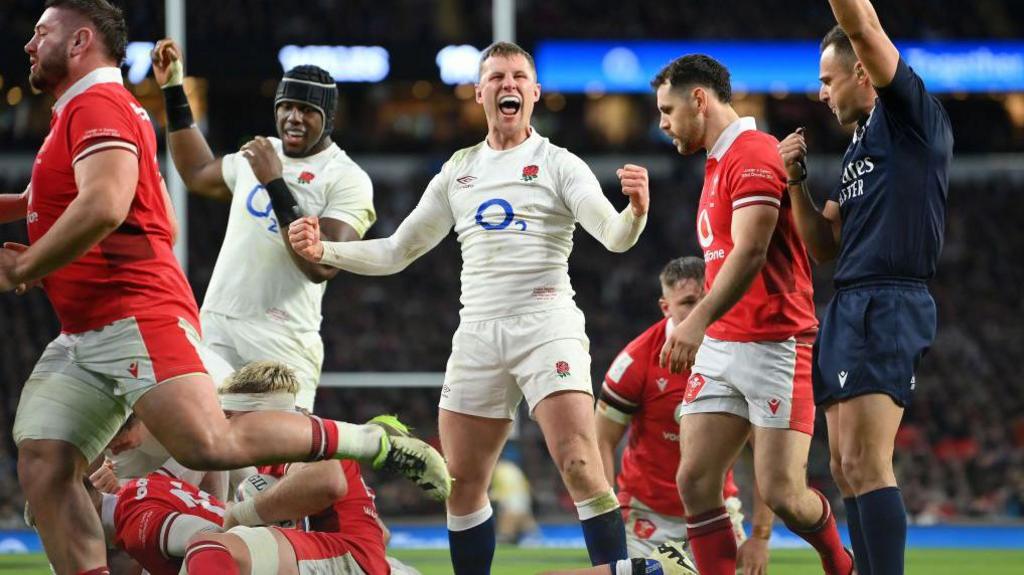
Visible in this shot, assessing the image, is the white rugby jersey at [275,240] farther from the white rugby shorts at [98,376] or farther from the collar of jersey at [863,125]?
the collar of jersey at [863,125]

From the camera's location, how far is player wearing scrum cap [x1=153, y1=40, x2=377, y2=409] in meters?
6.09

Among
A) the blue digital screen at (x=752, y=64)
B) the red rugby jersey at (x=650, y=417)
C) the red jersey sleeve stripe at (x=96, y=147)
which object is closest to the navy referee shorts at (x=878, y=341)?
the red rugby jersey at (x=650, y=417)

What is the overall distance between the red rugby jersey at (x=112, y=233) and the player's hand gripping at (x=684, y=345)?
5.45ft

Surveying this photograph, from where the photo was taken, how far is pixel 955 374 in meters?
Result: 17.9

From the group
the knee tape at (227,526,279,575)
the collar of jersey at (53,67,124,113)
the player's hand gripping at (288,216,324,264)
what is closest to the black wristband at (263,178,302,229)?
the player's hand gripping at (288,216,324,264)

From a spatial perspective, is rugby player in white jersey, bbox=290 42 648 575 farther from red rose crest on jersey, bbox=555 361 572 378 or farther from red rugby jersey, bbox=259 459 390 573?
red rugby jersey, bbox=259 459 390 573

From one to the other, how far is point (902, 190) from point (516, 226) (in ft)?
5.03

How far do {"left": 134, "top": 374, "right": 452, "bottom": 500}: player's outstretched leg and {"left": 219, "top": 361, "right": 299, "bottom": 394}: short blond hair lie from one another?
41cm

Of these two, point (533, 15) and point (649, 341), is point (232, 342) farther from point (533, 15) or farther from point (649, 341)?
point (533, 15)

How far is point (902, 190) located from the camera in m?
4.48

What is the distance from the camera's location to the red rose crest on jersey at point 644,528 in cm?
656

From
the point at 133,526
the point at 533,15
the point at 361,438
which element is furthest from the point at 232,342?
the point at 533,15

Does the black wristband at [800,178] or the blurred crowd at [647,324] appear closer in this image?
the black wristband at [800,178]

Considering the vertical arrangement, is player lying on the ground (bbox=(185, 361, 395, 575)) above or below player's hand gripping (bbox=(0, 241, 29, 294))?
below
